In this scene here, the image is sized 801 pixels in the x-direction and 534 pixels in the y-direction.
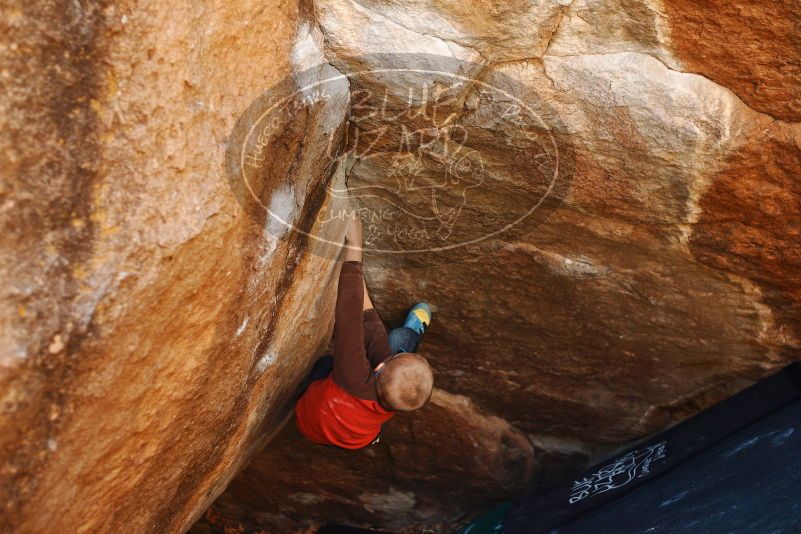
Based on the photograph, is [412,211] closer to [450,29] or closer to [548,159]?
[548,159]

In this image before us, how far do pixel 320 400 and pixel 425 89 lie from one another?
1.38 metres

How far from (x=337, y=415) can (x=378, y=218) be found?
2.58 ft

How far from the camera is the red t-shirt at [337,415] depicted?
2.98 metres

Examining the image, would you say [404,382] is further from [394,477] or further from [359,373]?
[394,477]

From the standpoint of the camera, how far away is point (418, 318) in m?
3.20

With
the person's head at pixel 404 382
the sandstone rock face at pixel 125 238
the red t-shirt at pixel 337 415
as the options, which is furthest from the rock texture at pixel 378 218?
the person's head at pixel 404 382

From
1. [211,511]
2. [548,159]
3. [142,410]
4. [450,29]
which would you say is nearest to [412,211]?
[548,159]

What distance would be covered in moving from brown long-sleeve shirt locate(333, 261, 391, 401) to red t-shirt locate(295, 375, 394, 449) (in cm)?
5

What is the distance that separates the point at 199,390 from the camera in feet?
7.03

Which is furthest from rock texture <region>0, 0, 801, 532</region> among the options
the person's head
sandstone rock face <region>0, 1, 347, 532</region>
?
the person's head

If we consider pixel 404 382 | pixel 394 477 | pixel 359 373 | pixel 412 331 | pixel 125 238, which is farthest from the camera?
pixel 394 477

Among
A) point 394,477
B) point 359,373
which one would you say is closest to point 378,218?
point 359,373

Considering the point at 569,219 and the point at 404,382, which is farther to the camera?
the point at 404,382

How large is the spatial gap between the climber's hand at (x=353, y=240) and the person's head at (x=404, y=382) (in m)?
0.41
